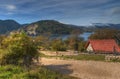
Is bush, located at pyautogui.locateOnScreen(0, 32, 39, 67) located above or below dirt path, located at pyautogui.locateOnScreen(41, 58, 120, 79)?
above

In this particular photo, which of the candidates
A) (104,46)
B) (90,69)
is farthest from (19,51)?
(104,46)

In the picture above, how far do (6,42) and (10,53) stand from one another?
526cm

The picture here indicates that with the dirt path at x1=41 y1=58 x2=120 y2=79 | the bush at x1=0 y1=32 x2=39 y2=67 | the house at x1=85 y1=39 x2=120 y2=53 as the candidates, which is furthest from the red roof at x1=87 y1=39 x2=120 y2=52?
the bush at x1=0 y1=32 x2=39 y2=67

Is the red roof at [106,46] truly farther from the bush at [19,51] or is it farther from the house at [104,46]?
the bush at [19,51]

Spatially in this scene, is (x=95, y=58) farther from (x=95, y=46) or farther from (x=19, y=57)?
(x=19, y=57)

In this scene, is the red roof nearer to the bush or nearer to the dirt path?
the dirt path

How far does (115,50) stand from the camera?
54438 millimetres

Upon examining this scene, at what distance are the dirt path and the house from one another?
45.7 feet

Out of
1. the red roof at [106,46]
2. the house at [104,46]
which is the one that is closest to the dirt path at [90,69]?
the house at [104,46]

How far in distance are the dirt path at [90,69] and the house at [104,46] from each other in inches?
549

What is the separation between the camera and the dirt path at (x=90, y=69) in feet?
107

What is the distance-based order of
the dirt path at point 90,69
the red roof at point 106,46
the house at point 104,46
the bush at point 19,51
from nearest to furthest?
the bush at point 19,51 → the dirt path at point 90,69 → the house at point 104,46 → the red roof at point 106,46

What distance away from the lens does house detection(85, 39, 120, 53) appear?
55175 mm

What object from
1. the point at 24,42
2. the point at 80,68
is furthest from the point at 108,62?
the point at 24,42
